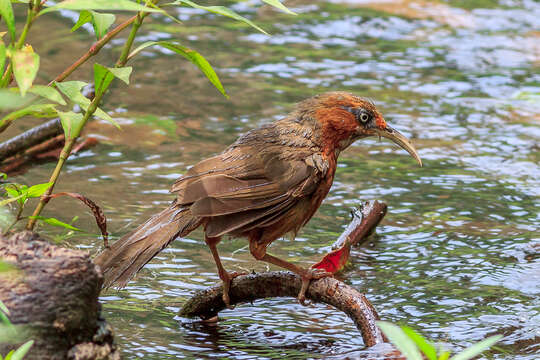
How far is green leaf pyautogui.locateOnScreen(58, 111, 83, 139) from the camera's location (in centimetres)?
364

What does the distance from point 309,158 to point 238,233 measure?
1.84 ft

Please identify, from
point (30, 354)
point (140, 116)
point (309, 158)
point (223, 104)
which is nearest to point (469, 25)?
point (223, 104)

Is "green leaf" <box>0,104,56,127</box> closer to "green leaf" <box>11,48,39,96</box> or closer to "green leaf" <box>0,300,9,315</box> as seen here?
"green leaf" <box>11,48,39,96</box>

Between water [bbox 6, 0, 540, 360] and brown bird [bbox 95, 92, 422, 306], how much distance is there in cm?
46

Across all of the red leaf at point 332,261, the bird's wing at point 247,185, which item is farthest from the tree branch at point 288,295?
the bird's wing at point 247,185

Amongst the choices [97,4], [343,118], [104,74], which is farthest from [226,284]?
[97,4]

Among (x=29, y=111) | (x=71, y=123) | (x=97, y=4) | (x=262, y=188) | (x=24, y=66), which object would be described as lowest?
(x=262, y=188)

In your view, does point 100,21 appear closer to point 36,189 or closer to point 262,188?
point 36,189

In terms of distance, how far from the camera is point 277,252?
5828mm

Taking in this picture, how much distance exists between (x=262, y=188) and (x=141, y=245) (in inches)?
27.6

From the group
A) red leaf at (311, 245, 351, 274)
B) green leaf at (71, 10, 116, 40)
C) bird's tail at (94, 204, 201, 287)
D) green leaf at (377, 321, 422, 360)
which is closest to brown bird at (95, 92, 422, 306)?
bird's tail at (94, 204, 201, 287)

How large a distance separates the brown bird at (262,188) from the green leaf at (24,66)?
1.46 m

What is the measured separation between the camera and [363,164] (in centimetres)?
754

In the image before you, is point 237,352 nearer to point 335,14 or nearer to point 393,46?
point 393,46
